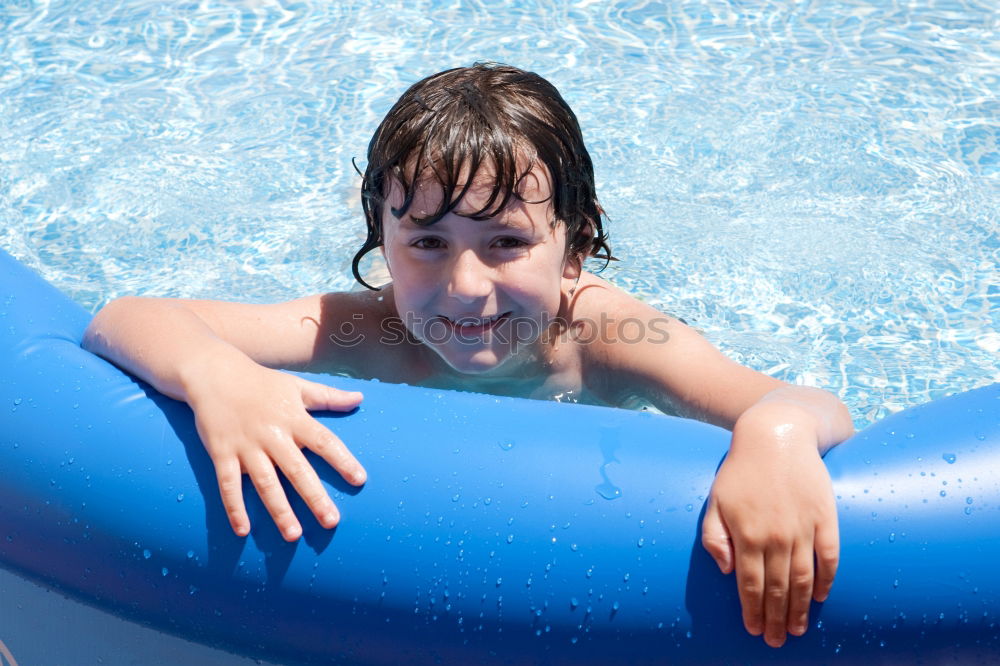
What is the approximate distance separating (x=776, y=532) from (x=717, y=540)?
9cm

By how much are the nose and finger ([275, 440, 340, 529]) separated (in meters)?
0.62

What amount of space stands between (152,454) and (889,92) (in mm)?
3395

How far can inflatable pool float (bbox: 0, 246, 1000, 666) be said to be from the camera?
1730mm

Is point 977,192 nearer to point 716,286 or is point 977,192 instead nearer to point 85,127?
point 716,286

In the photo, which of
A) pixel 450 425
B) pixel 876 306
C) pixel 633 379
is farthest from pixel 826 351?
pixel 450 425

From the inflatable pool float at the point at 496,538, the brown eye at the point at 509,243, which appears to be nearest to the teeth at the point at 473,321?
the brown eye at the point at 509,243

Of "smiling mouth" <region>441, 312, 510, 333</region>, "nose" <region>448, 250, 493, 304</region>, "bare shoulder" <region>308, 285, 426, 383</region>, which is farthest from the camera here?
"bare shoulder" <region>308, 285, 426, 383</region>

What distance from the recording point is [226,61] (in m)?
4.61

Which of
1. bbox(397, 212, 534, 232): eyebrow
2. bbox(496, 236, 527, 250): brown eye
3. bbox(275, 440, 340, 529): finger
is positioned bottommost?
bbox(275, 440, 340, 529): finger

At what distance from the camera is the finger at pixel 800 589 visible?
5.56ft

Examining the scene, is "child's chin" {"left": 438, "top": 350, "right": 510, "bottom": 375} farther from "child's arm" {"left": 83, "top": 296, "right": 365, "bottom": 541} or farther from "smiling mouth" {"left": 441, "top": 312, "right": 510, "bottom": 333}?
"child's arm" {"left": 83, "top": 296, "right": 365, "bottom": 541}

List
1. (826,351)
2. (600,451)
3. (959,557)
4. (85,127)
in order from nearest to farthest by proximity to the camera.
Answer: (959,557)
(600,451)
(826,351)
(85,127)

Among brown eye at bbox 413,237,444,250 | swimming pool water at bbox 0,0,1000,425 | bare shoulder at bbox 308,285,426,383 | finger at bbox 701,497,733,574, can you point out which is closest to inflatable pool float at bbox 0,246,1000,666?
finger at bbox 701,497,733,574

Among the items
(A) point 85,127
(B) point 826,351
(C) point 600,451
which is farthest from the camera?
(A) point 85,127
